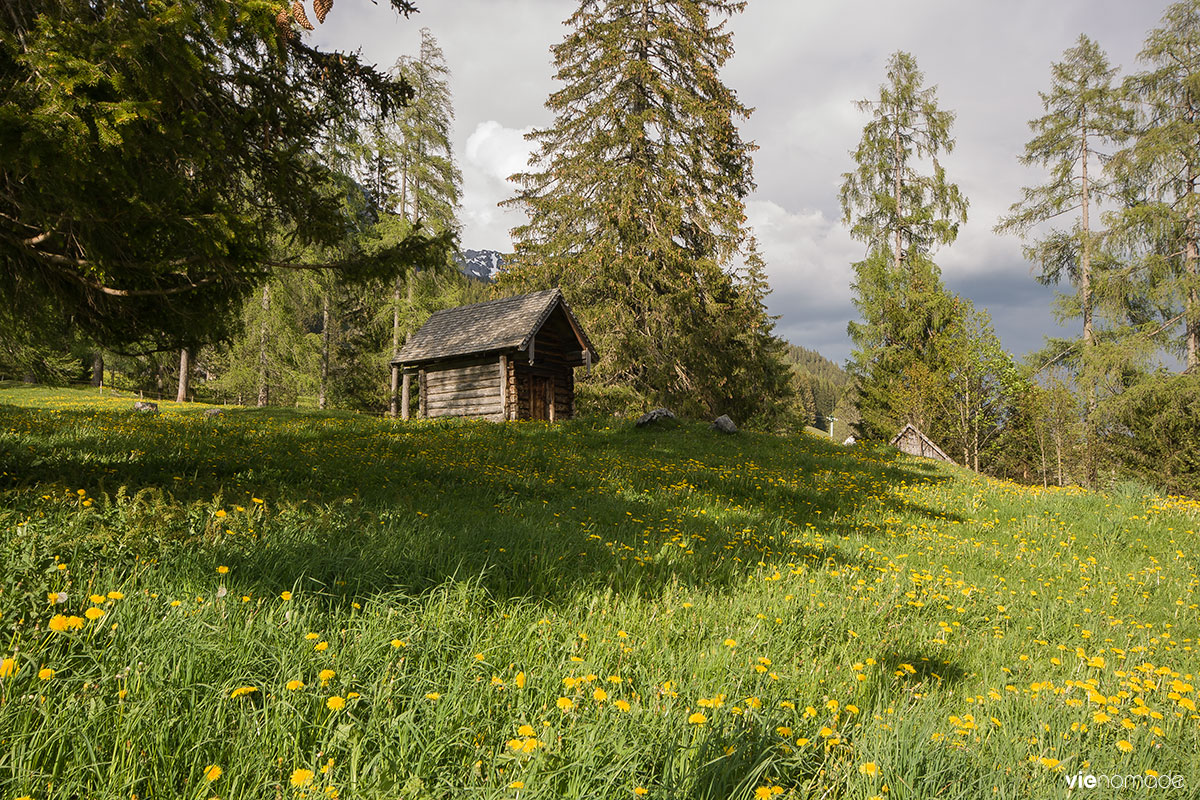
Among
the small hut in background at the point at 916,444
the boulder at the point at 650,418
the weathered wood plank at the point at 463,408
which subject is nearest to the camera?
the boulder at the point at 650,418

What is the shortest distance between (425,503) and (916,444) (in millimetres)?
24619

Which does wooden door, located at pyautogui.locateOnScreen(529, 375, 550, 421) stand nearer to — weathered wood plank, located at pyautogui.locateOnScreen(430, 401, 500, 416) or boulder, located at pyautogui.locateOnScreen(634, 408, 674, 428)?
weathered wood plank, located at pyautogui.locateOnScreen(430, 401, 500, 416)

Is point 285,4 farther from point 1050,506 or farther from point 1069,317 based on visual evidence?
point 1069,317

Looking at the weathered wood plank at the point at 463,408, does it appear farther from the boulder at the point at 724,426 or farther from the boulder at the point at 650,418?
the boulder at the point at 724,426

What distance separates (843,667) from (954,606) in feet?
6.20

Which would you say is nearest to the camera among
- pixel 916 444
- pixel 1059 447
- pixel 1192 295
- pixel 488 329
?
pixel 1192 295

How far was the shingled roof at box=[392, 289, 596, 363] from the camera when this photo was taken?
1930 cm

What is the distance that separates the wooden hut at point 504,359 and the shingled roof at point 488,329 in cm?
3

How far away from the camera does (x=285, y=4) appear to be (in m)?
4.66

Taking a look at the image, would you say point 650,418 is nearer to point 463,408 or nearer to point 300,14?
point 463,408

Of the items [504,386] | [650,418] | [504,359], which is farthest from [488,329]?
[650,418]

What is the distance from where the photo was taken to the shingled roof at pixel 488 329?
1930 centimetres

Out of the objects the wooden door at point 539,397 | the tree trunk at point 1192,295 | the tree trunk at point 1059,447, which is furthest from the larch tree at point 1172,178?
the wooden door at point 539,397

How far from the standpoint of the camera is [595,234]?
76.7 feet
